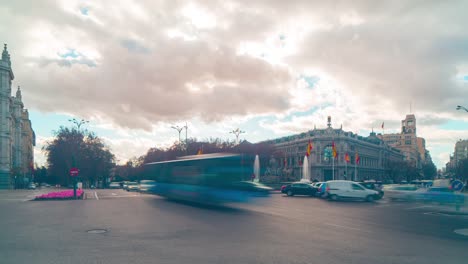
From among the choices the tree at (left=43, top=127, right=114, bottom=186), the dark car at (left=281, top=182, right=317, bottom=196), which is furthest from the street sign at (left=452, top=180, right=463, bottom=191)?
the tree at (left=43, top=127, right=114, bottom=186)

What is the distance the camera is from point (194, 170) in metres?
24.4

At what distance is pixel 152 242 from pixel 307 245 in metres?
4.52

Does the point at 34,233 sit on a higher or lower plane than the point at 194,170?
lower

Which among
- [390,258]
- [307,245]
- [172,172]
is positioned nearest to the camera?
[390,258]

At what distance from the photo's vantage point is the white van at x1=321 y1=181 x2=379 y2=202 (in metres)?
30.8

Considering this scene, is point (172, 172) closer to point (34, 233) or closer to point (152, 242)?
point (34, 233)

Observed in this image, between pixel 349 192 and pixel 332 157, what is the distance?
8026 cm

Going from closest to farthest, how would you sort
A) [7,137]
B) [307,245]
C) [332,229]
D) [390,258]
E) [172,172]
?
[390,258]
[307,245]
[332,229]
[172,172]
[7,137]

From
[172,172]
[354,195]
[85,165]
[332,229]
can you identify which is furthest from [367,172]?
[332,229]

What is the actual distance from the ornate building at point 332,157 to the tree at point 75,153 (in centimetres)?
4534

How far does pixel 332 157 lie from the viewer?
357 feet

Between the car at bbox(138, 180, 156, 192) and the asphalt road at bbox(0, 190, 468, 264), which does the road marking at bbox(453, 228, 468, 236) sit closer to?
the asphalt road at bbox(0, 190, 468, 264)

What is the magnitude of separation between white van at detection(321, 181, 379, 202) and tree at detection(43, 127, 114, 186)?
5022 cm

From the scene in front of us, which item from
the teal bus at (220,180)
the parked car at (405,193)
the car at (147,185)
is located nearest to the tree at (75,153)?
the car at (147,185)
